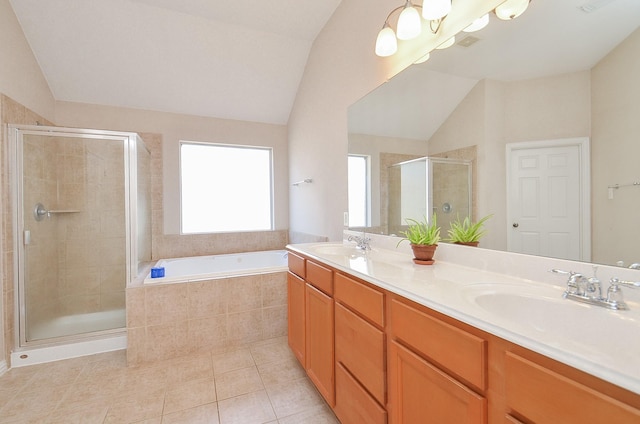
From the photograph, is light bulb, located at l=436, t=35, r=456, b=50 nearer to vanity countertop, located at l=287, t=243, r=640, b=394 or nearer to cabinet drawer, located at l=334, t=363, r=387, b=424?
vanity countertop, located at l=287, t=243, r=640, b=394

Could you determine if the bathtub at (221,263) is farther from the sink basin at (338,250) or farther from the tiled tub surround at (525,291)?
the tiled tub surround at (525,291)

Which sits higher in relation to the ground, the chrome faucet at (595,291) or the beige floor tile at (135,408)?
the chrome faucet at (595,291)

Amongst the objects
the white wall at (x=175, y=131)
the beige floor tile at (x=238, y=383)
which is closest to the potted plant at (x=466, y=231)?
the beige floor tile at (x=238, y=383)

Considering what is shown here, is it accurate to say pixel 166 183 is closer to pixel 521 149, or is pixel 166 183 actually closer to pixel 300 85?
pixel 300 85

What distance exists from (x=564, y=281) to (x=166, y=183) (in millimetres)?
3582

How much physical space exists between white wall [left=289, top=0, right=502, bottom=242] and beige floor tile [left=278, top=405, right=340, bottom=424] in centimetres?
130

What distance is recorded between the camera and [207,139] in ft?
11.5

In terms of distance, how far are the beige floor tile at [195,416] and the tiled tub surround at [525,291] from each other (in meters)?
1.09

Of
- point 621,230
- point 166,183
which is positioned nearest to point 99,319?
point 166,183

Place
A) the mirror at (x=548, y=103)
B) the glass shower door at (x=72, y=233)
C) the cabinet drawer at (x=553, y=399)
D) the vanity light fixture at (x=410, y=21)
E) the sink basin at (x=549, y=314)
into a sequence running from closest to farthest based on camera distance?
the cabinet drawer at (x=553, y=399) → the sink basin at (x=549, y=314) → the mirror at (x=548, y=103) → the vanity light fixture at (x=410, y=21) → the glass shower door at (x=72, y=233)

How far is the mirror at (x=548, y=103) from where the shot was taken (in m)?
0.87

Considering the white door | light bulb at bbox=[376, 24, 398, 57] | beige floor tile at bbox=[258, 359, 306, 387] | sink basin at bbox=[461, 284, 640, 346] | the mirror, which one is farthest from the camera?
beige floor tile at bbox=[258, 359, 306, 387]

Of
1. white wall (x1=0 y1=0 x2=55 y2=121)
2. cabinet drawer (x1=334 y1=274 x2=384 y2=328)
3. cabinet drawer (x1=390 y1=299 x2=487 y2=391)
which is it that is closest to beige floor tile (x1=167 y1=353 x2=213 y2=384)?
cabinet drawer (x1=334 y1=274 x2=384 y2=328)

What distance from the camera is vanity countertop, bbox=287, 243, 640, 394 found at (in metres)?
0.52
